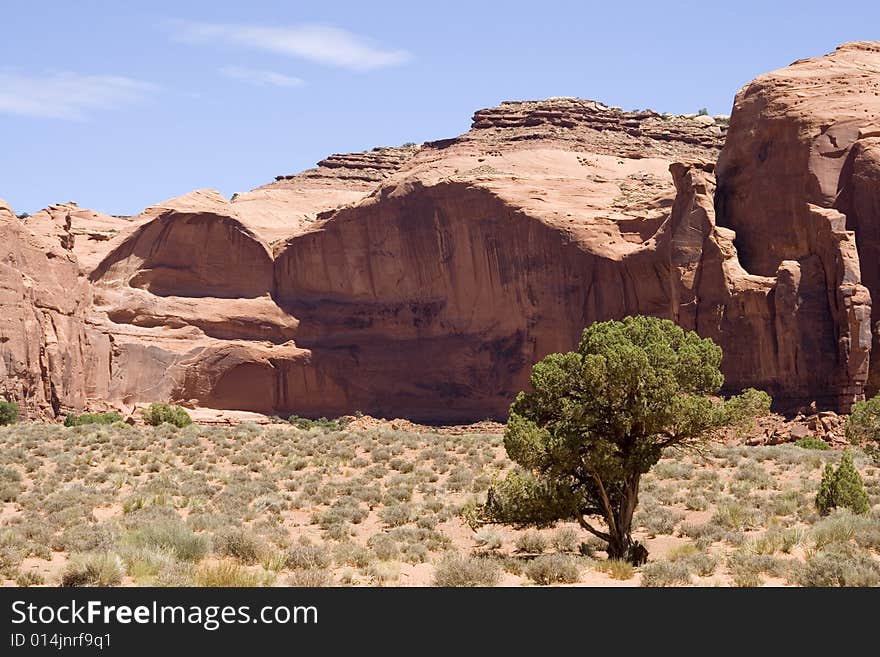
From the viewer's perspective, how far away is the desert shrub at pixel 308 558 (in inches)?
716

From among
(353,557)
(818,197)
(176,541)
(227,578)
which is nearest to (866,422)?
(353,557)

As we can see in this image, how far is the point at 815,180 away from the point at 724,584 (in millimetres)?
30534

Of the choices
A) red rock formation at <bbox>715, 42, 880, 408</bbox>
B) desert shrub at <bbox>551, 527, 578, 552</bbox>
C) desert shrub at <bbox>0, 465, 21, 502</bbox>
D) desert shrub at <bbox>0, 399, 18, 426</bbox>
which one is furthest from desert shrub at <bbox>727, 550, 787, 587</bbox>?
desert shrub at <bbox>0, 399, 18, 426</bbox>

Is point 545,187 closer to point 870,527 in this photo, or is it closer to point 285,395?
point 285,395

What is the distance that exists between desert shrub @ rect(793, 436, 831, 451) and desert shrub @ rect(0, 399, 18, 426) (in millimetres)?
27724

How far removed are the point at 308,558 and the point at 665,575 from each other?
18.4ft

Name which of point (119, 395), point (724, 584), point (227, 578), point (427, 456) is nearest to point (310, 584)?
point (227, 578)

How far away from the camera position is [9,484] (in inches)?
1086

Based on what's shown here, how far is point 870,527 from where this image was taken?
20859 mm

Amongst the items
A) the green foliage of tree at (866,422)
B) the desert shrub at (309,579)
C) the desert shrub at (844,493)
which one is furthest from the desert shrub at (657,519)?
the desert shrub at (309,579)

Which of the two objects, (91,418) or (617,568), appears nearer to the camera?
(617,568)

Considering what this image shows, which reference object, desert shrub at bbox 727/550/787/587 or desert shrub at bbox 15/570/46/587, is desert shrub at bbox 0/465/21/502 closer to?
desert shrub at bbox 15/570/46/587

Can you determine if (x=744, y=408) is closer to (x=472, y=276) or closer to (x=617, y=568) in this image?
(x=617, y=568)

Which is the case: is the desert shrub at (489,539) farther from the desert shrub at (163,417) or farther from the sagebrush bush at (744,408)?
the desert shrub at (163,417)
